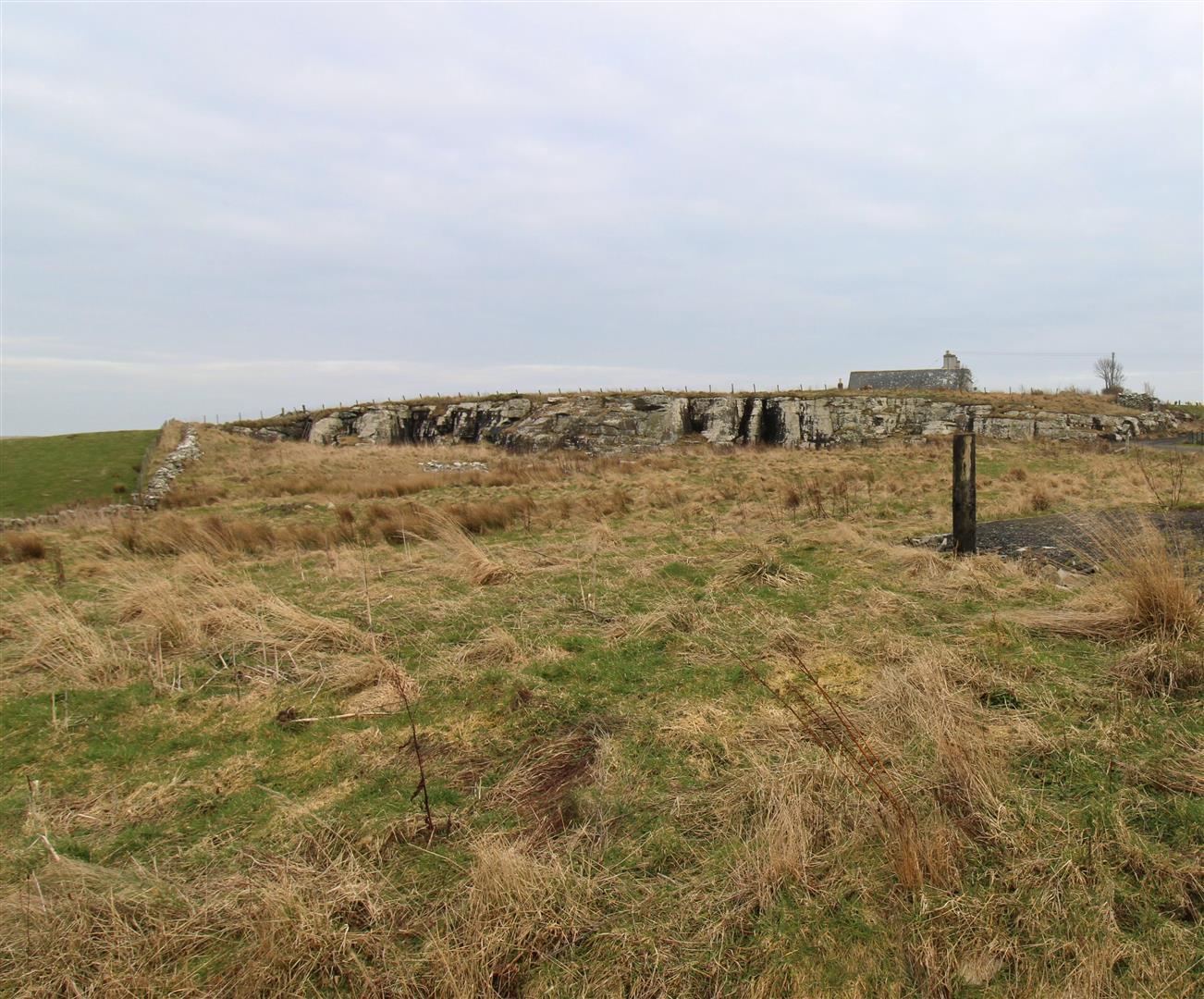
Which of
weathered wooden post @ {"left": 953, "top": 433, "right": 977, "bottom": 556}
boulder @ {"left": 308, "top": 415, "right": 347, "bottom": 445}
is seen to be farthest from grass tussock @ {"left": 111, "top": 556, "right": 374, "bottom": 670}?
boulder @ {"left": 308, "top": 415, "right": 347, "bottom": 445}

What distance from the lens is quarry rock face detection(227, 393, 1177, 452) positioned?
37.4 meters

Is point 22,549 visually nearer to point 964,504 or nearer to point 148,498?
point 148,498

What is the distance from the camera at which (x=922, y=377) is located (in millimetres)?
47000

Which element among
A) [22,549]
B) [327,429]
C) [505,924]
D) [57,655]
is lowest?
[505,924]

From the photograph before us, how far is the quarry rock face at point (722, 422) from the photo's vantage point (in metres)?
37.4

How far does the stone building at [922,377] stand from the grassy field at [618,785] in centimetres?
4580

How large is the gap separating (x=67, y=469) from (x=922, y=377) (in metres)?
52.4

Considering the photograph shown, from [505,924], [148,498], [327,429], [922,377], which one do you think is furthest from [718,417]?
[505,924]

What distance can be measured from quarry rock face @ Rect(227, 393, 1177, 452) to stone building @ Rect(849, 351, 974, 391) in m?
7.53

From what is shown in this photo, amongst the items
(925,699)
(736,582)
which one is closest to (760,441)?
(736,582)

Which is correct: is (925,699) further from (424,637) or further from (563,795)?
(424,637)


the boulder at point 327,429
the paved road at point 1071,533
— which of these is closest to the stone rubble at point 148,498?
the boulder at point 327,429

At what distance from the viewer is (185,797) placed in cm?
312

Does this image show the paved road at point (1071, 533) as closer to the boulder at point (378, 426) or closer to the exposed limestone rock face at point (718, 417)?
the exposed limestone rock face at point (718, 417)
